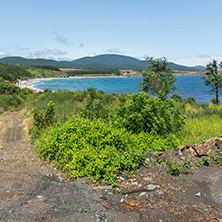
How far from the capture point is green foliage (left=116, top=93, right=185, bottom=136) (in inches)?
266

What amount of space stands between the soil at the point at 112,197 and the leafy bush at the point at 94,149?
0.24 metres

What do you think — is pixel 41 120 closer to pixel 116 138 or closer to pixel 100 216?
pixel 116 138

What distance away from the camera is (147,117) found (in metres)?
6.82

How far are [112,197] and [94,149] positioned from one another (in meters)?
1.68

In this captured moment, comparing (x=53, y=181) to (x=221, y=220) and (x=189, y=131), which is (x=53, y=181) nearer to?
(x=221, y=220)

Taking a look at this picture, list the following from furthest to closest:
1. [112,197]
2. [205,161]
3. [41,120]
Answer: [41,120], [205,161], [112,197]

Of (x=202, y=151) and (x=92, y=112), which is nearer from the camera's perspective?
(x=202, y=151)

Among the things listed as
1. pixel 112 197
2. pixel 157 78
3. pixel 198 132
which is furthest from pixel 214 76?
pixel 112 197

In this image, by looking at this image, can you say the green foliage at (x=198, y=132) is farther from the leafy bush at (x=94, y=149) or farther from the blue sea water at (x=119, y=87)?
the blue sea water at (x=119, y=87)

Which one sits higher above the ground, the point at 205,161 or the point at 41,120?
the point at 41,120

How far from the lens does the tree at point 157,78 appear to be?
21766 mm

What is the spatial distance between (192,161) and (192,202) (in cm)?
173

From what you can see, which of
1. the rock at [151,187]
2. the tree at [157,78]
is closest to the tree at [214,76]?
the tree at [157,78]

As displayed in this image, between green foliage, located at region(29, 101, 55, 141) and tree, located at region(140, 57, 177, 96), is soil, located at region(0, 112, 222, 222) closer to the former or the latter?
green foliage, located at region(29, 101, 55, 141)
